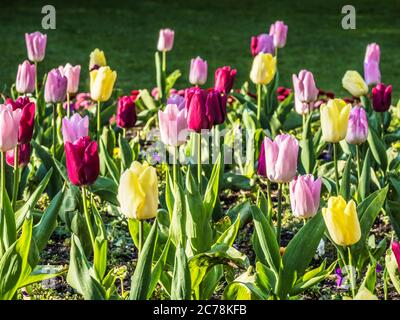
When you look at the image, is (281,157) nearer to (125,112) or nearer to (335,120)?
(335,120)

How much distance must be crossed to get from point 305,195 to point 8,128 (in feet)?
2.82

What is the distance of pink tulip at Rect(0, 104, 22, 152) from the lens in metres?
2.68

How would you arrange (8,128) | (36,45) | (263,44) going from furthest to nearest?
(263,44), (36,45), (8,128)

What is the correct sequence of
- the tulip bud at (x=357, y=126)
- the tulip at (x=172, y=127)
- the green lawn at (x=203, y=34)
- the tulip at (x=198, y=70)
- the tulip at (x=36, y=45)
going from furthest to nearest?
the green lawn at (x=203, y=34)
the tulip at (x=198, y=70)
the tulip at (x=36, y=45)
the tulip bud at (x=357, y=126)
the tulip at (x=172, y=127)

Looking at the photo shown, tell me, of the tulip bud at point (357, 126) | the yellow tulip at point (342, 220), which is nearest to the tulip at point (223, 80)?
the tulip bud at point (357, 126)

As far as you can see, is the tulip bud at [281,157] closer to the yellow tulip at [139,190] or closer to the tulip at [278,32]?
the yellow tulip at [139,190]

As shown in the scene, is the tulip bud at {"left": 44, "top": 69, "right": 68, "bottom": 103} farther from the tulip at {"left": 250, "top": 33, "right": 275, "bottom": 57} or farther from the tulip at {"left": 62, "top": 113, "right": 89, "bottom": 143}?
the tulip at {"left": 250, "top": 33, "right": 275, "bottom": 57}

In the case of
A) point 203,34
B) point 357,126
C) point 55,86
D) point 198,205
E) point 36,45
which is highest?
point 203,34

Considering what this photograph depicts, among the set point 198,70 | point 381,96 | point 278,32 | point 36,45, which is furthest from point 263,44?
point 36,45

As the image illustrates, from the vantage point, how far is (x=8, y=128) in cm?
269

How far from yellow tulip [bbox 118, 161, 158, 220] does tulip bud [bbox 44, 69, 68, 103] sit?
158 centimetres

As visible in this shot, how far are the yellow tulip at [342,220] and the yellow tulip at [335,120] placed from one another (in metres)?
0.61

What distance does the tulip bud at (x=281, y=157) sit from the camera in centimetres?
269

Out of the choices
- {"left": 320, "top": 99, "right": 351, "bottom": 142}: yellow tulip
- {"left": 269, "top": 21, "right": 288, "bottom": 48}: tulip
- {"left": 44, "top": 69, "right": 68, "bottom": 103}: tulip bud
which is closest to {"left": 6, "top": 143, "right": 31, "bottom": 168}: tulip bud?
{"left": 44, "top": 69, "right": 68, "bottom": 103}: tulip bud
